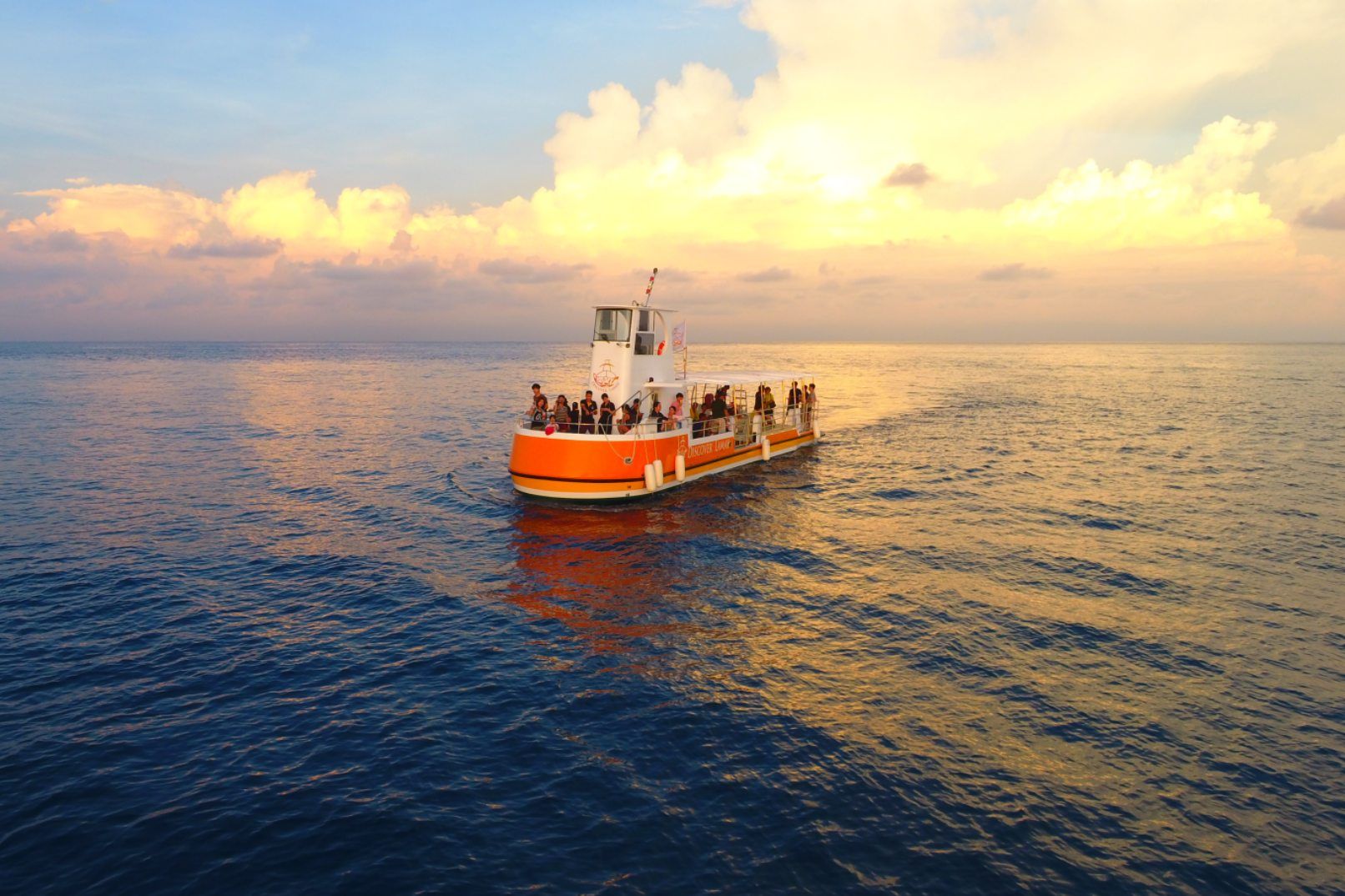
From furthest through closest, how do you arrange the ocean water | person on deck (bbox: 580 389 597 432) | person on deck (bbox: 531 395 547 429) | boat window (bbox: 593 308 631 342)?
1. boat window (bbox: 593 308 631 342)
2. person on deck (bbox: 531 395 547 429)
3. person on deck (bbox: 580 389 597 432)
4. the ocean water

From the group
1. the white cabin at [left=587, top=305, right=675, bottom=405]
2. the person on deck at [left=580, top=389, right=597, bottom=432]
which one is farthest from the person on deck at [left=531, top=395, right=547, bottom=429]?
the white cabin at [left=587, top=305, right=675, bottom=405]

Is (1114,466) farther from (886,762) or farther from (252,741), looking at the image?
(252,741)

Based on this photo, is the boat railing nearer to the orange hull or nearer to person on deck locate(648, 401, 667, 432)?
person on deck locate(648, 401, 667, 432)

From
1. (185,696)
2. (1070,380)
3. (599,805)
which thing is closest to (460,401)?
(185,696)

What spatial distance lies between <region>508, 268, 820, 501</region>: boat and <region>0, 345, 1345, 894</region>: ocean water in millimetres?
Answer: 1282

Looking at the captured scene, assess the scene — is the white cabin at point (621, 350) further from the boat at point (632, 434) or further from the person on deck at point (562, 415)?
the person on deck at point (562, 415)

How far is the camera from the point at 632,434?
2666cm

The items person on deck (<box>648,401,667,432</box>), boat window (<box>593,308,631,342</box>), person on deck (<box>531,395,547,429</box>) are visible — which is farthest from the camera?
boat window (<box>593,308,631,342</box>)

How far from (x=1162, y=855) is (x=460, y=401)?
234ft

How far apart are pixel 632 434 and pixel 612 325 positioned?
15.9ft

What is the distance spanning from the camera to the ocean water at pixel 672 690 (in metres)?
9.19

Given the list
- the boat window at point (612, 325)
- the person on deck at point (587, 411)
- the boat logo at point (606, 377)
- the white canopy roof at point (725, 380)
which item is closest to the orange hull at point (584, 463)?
the person on deck at point (587, 411)

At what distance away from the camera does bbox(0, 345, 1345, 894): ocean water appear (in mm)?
9188

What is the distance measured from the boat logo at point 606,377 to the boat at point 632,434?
33mm
